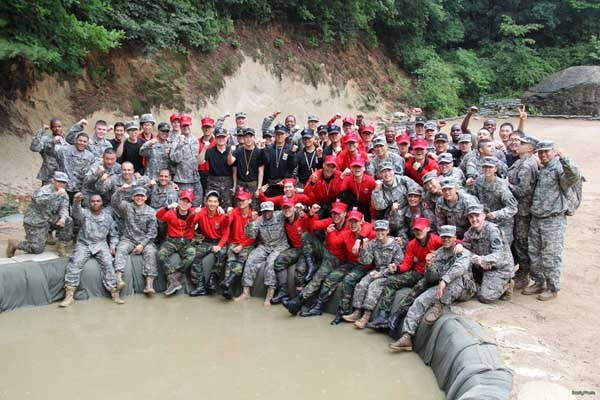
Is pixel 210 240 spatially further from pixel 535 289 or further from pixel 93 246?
pixel 535 289

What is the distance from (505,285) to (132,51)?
11.2 m

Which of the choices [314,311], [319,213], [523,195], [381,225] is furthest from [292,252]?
[523,195]

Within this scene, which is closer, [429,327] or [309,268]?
[429,327]

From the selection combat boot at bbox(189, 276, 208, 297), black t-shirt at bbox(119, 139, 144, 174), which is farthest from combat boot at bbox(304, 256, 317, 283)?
black t-shirt at bbox(119, 139, 144, 174)

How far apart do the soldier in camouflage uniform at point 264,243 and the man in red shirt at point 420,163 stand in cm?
200

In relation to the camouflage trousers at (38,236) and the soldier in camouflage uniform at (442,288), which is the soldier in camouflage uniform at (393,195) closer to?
the soldier in camouflage uniform at (442,288)

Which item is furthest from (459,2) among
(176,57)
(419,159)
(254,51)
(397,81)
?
(419,159)

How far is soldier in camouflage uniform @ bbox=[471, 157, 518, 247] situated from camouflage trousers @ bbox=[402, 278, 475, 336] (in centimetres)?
85

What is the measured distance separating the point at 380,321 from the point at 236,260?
8.12ft

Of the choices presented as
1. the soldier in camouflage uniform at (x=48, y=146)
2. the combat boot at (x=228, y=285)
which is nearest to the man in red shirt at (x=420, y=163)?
the combat boot at (x=228, y=285)

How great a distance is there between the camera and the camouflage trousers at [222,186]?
942cm

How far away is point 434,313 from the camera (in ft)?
22.4

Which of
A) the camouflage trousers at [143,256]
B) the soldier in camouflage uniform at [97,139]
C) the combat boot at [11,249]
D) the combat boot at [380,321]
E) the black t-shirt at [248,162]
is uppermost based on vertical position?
the soldier in camouflage uniform at [97,139]

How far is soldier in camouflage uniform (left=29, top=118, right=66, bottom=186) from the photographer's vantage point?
30.2ft
